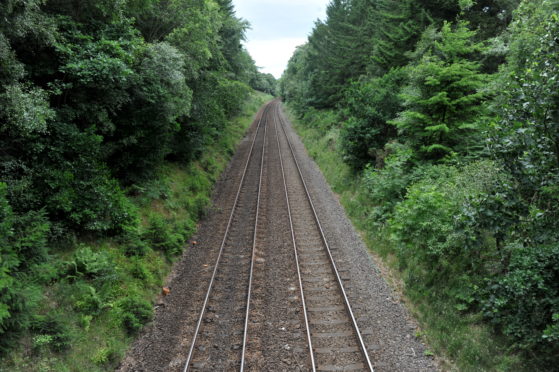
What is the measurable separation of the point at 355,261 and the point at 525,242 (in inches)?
190

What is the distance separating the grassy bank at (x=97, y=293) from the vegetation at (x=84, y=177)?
29 mm

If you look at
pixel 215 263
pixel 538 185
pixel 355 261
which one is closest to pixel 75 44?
pixel 215 263

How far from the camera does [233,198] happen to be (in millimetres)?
15938

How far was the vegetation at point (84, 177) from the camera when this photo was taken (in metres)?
6.14

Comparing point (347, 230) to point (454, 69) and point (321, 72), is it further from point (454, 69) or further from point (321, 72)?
point (321, 72)

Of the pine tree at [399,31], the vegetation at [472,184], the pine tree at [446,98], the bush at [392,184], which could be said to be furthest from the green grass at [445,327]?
the pine tree at [399,31]

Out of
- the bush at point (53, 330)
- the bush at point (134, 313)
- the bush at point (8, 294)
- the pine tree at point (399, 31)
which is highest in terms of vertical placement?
the pine tree at point (399, 31)

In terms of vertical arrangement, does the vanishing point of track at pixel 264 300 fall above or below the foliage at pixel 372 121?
below

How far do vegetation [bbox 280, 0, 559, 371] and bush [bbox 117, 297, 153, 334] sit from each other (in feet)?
22.7

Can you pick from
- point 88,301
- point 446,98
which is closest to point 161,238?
point 88,301

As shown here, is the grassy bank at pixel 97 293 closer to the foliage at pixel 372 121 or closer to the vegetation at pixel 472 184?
the vegetation at pixel 472 184

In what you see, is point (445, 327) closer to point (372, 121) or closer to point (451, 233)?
point (451, 233)

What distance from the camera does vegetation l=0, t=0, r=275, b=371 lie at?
614 centimetres

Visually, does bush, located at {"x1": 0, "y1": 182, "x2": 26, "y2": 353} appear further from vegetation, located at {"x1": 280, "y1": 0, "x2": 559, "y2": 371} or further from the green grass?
vegetation, located at {"x1": 280, "y1": 0, "x2": 559, "y2": 371}
